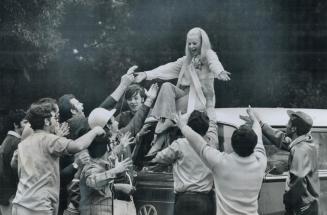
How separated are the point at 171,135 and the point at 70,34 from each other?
13407mm

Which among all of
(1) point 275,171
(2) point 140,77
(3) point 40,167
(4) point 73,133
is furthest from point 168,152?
(2) point 140,77

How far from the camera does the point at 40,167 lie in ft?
24.0

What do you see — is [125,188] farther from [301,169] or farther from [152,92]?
[301,169]

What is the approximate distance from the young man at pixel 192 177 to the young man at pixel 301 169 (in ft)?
2.47

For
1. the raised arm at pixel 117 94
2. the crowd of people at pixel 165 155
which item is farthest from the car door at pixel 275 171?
the raised arm at pixel 117 94

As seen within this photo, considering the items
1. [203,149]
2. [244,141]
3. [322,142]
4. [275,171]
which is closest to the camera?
[244,141]

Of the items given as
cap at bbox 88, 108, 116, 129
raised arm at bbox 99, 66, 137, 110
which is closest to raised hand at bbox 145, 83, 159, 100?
raised arm at bbox 99, 66, 137, 110

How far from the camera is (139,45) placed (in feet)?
69.0

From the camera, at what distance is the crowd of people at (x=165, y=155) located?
706 cm

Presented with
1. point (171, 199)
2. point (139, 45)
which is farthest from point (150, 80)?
point (139, 45)

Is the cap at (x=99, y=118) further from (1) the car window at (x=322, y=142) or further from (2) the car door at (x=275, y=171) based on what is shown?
(1) the car window at (x=322, y=142)

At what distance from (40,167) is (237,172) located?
69.1 inches

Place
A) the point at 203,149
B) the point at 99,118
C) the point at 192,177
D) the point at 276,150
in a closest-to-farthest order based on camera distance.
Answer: the point at 203,149, the point at 192,177, the point at 99,118, the point at 276,150

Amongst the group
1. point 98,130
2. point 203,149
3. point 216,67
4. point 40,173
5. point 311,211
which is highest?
point 216,67
